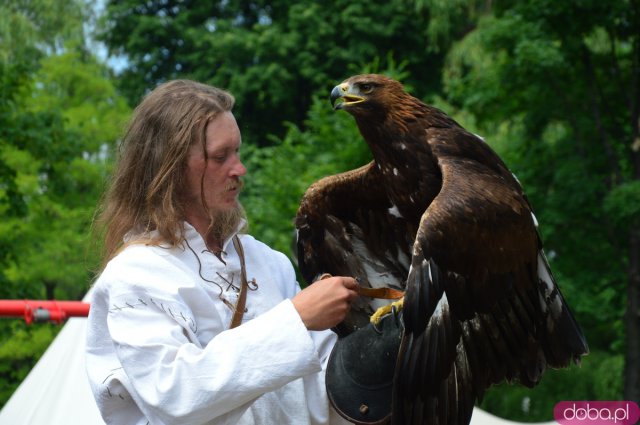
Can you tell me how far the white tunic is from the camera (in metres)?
2.20

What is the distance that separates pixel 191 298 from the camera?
2.38m

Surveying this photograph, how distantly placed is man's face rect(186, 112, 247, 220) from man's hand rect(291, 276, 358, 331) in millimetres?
368

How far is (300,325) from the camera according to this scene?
2275mm

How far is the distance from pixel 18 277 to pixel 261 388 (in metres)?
12.9

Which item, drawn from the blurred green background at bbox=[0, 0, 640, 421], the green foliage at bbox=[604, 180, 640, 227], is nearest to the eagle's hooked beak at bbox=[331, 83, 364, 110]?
the blurred green background at bbox=[0, 0, 640, 421]

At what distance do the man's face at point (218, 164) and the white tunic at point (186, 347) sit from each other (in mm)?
112

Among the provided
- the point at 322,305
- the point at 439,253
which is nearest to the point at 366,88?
the point at 439,253

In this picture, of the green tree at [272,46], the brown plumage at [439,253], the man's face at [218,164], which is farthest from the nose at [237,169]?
the green tree at [272,46]

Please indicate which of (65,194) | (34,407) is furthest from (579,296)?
(65,194)

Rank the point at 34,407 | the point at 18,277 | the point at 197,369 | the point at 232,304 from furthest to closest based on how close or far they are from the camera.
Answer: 1. the point at 18,277
2. the point at 34,407
3. the point at 232,304
4. the point at 197,369

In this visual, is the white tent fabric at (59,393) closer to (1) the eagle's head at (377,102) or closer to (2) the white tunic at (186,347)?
(1) the eagle's head at (377,102)

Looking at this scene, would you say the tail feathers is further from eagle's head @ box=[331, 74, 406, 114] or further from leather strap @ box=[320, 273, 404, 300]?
eagle's head @ box=[331, 74, 406, 114]

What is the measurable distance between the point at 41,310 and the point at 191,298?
2.30 metres

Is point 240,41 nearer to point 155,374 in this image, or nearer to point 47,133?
point 47,133
